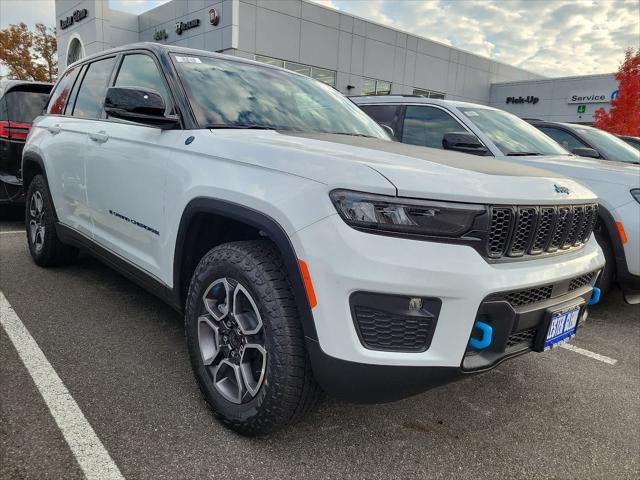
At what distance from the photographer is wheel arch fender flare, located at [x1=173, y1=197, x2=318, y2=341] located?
176 cm

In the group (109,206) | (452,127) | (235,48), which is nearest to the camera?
(109,206)

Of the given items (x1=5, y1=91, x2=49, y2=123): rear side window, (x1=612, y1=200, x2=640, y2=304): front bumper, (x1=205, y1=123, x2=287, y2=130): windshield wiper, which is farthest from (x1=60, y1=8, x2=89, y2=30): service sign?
(x1=612, y1=200, x2=640, y2=304): front bumper

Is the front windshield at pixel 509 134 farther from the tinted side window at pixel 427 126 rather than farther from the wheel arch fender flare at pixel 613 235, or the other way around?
the wheel arch fender flare at pixel 613 235

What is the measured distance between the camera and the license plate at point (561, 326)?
198 cm

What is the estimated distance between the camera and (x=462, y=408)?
2.52 m

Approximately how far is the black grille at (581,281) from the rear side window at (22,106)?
20.7ft

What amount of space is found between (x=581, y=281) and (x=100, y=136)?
2990 mm

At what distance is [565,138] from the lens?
6098mm

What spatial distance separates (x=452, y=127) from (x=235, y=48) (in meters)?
15.9

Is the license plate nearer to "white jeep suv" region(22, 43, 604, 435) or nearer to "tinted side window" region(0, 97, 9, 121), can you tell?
"white jeep suv" region(22, 43, 604, 435)

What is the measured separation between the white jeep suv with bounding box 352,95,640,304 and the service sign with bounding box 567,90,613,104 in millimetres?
26748

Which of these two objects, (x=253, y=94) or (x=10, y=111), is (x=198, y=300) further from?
(x=10, y=111)

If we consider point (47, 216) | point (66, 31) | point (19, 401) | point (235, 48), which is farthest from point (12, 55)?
point (19, 401)

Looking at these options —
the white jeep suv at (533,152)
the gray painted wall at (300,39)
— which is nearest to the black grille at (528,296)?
the white jeep suv at (533,152)
